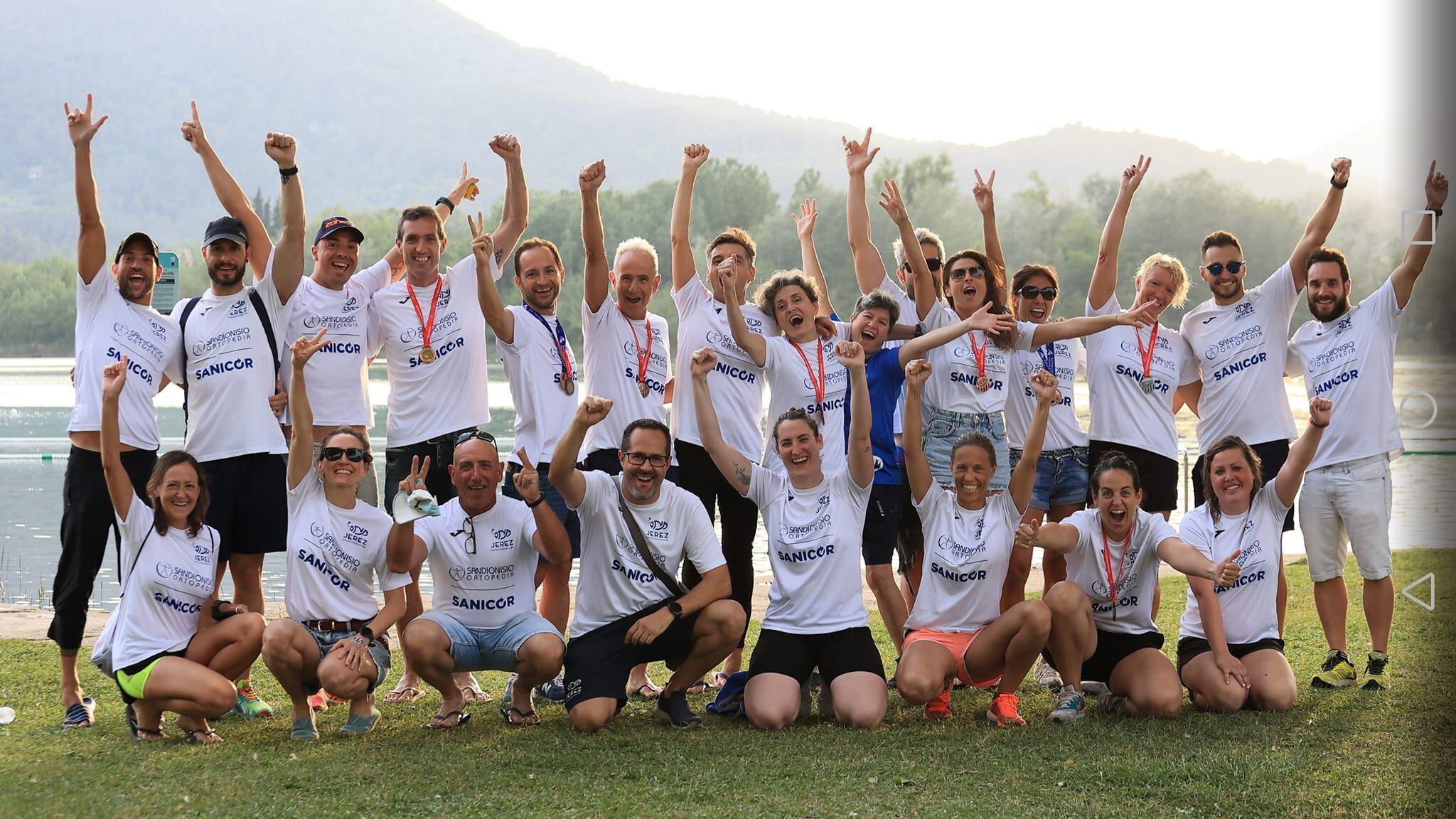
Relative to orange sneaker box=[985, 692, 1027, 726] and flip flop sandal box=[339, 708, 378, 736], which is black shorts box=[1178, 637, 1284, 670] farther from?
flip flop sandal box=[339, 708, 378, 736]

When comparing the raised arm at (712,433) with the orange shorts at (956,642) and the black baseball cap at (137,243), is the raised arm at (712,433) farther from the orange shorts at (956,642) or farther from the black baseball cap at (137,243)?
the black baseball cap at (137,243)

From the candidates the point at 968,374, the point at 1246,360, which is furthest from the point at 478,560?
the point at 1246,360

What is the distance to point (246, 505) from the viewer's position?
587 cm

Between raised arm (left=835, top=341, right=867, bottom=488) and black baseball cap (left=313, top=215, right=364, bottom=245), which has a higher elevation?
black baseball cap (left=313, top=215, right=364, bottom=245)

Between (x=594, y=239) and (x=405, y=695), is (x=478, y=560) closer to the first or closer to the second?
(x=405, y=695)

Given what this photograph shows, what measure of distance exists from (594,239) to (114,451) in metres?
2.32

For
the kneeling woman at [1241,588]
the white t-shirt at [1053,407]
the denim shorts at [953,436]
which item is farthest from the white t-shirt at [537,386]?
the kneeling woman at [1241,588]

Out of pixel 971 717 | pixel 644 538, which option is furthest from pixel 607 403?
pixel 971 717

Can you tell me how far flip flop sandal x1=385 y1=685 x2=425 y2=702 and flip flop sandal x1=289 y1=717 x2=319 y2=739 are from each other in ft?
2.57

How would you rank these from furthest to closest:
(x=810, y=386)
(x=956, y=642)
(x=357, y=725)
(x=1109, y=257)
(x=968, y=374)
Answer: (x=1109, y=257)
(x=968, y=374)
(x=810, y=386)
(x=956, y=642)
(x=357, y=725)

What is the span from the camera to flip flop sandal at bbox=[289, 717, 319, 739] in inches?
208

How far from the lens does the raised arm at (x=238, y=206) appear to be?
613cm

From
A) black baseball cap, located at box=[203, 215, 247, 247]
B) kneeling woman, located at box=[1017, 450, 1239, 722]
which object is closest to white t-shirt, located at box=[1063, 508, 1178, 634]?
kneeling woman, located at box=[1017, 450, 1239, 722]

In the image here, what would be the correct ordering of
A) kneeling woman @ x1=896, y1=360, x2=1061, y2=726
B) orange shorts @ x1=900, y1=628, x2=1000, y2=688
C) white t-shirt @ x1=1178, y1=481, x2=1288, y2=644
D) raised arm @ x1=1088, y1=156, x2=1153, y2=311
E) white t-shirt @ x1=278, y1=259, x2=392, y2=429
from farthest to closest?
raised arm @ x1=1088, y1=156, x2=1153, y2=311 → white t-shirt @ x1=278, y1=259, x2=392, y2=429 → white t-shirt @ x1=1178, y1=481, x2=1288, y2=644 → orange shorts @ x1=900, y1=628, x2=1000, y2=688 → kneeling woman @ x1=896, y1=360, x2=1061, y2=726
